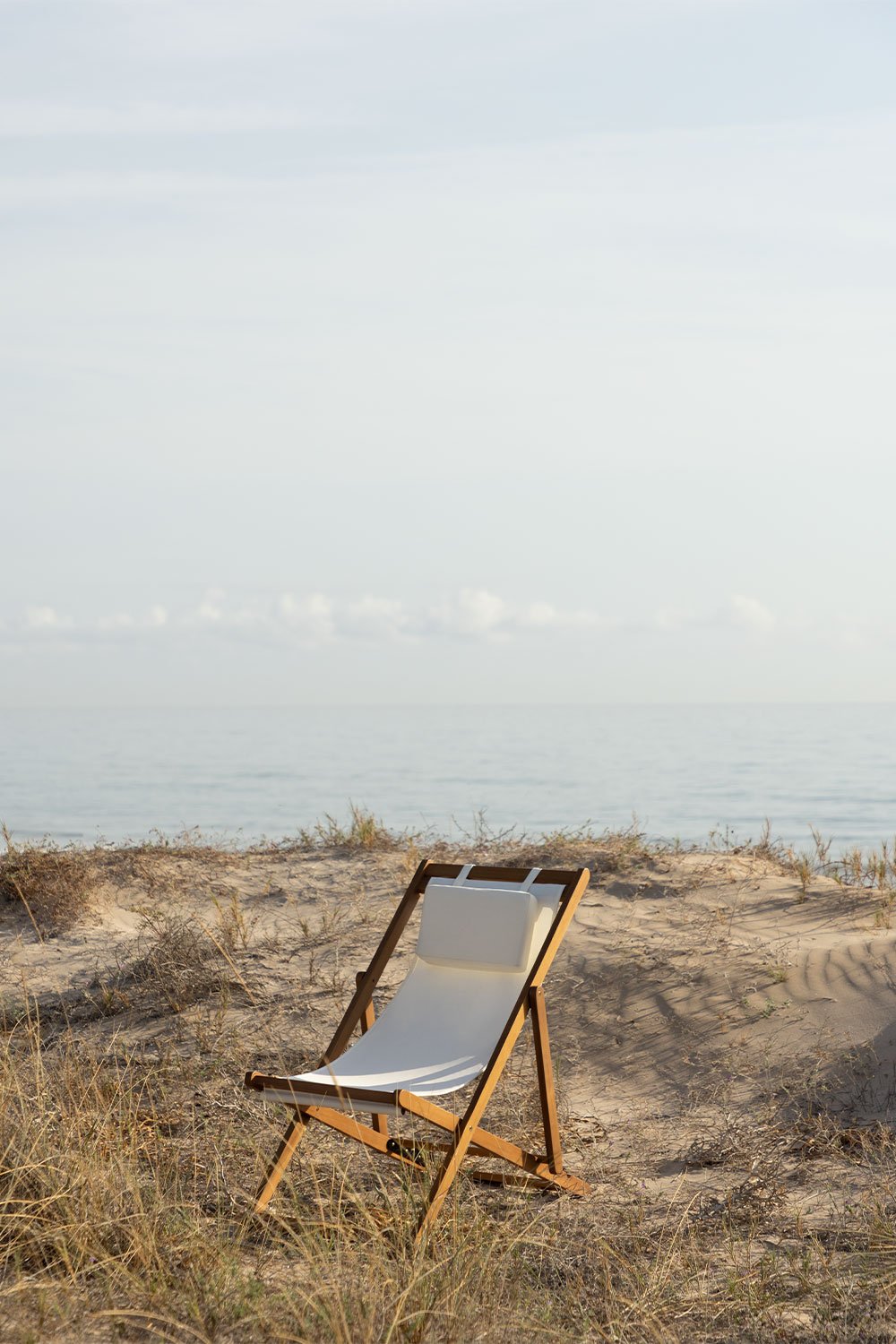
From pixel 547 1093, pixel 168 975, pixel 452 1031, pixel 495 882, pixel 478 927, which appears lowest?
pixel 168 975

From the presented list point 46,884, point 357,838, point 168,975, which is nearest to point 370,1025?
point 168,975

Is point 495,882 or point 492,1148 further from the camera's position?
point 495,882

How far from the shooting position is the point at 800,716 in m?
66.8

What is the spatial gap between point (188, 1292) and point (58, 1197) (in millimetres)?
585

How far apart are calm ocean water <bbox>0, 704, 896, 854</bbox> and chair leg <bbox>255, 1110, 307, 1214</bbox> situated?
19.9 ft

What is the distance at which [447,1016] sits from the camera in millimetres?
4609

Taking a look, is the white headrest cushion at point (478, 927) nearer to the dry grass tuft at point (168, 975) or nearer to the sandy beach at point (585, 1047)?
the sandy beach at point (585, 1047)

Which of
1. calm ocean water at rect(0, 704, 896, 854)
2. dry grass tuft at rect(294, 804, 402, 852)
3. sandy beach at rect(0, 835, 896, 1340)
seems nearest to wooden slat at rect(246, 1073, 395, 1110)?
sandy beach at rect(0, 835, 896, 1340)

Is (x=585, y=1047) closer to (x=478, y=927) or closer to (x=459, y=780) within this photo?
(x=478, y=927)

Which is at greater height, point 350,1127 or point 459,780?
point 350,1127

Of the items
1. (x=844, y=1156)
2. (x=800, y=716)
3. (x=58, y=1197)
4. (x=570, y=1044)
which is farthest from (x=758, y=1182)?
(x=800, y=716)

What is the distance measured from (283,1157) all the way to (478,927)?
1.09 m

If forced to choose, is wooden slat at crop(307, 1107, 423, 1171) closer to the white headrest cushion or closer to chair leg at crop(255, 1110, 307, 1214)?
chair leg at crop(255, 1110, 307, 1214)

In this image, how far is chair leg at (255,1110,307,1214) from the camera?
3.95 meters
